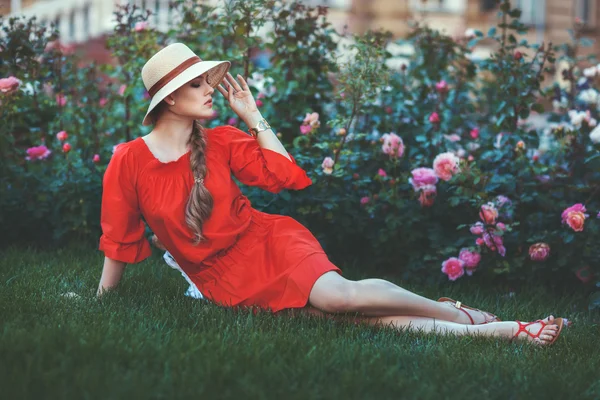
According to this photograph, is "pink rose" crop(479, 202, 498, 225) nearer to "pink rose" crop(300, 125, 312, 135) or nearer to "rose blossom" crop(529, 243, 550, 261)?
"rose blossom" crop(529, 243, 550, 261)

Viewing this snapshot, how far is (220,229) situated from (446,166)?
1.36 m

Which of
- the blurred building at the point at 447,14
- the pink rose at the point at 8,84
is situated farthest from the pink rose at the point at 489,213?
the blurred building at the point at 447,14

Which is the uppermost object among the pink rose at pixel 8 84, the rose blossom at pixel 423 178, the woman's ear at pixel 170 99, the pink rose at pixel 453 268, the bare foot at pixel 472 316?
the woman's ear at pixel 170 99

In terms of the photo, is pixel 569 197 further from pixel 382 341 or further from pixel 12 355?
pixel 12 355

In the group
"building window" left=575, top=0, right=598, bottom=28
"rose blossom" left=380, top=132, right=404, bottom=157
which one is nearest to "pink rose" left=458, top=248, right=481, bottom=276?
"rose blossom" left=380, top=132, right=404, bottom=157

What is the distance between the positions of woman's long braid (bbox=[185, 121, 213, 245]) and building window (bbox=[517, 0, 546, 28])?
1437 cm

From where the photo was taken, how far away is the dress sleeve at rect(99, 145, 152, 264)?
3381 mm

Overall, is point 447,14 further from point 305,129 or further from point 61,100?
point 305,129

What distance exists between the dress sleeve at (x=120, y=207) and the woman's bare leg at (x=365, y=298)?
795 mm

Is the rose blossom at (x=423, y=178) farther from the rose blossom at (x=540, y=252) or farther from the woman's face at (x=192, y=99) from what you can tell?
the woman's face at (x=192, y=99)

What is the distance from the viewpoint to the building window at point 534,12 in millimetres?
16594

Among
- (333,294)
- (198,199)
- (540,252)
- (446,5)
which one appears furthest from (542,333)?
(446,5)

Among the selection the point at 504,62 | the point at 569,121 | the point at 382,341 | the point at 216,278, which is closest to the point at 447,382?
the point at 382,341

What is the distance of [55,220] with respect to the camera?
4.71m
